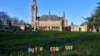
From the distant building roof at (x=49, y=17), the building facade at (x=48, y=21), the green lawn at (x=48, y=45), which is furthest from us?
the distant building roof at (x=49, y=17)

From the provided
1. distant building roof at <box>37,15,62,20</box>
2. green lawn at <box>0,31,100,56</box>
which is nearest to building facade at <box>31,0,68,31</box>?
distant building roof at <box>37,15,62,20</box>

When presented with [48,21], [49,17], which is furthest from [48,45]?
[49,17]

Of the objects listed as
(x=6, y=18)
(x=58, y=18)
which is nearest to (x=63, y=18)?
(x=58, y=18)

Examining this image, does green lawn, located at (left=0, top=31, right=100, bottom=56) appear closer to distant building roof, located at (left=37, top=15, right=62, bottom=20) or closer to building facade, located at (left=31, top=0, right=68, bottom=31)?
building facade, located at (left=31, top=0, right=68, bottom=31)

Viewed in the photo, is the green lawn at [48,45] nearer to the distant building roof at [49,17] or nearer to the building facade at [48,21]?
the building facade at [48,21]

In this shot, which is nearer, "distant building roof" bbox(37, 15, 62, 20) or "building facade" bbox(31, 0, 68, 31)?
"building facade" bbox(31, 0, 68, 31)

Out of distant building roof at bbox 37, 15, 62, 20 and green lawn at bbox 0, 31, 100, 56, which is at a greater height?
distant building roof at bbox 37, 15, 62, 20

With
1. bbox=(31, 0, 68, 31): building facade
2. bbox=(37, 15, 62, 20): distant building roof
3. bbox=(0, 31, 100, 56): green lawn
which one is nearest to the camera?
bbox=(0, 31, 100, 56): green lawn

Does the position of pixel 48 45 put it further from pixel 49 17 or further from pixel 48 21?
pixel 49 17

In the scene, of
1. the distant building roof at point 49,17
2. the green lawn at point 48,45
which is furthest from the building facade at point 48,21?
the green lawn at point 48,45

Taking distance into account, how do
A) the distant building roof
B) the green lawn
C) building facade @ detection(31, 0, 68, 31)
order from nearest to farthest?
the green lawn < building facade @ detection(31, 0, 68, 31) < the distant building roof

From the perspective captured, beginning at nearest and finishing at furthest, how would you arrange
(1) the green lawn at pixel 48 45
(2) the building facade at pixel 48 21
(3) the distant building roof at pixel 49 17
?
(1) the green lawn at pixel 48 45 → (2) the building facade at pixel 48 21 → (3) the distant building roof at pixel 49 17

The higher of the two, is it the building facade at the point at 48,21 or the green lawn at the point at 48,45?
the building facade at the point at 48,21

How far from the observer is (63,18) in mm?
168250
